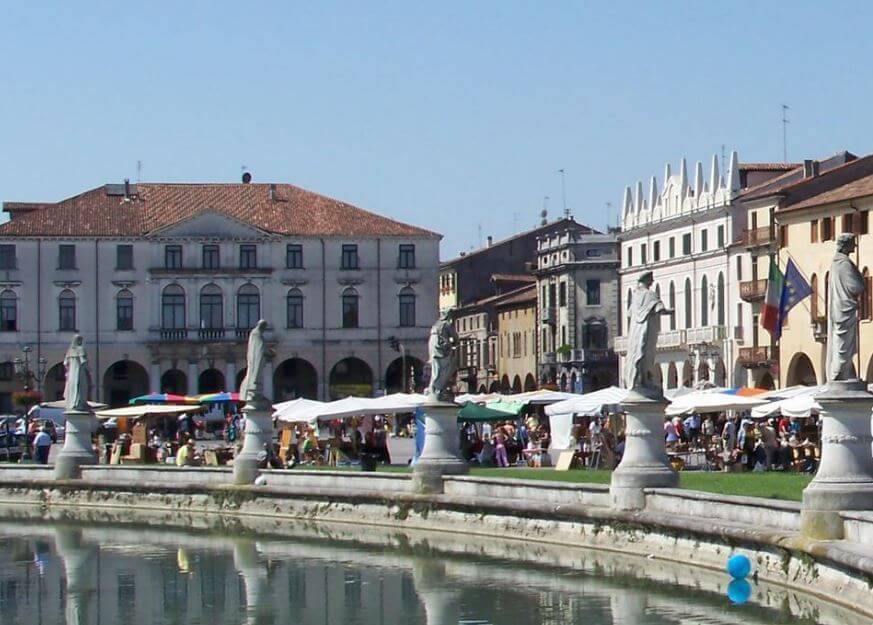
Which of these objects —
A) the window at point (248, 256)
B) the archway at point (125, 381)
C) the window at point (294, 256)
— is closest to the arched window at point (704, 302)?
the window at point (294, 256)

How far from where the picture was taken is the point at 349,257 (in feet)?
330

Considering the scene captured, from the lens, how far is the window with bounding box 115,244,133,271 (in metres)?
99.1

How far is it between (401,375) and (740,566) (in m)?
76.8

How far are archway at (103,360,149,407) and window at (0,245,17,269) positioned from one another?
7.01 m

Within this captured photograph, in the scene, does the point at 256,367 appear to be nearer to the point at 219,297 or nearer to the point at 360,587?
the point at 360,587

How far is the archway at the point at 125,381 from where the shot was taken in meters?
100

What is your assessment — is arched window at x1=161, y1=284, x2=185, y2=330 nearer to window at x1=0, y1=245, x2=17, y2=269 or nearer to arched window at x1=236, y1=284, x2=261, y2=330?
arched window at x1=236, y1=284, x2=261, y2=330

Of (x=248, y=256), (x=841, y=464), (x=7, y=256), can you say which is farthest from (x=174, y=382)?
(x=841, y=464)

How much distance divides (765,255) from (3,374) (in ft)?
127

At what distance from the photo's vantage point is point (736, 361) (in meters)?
83.0

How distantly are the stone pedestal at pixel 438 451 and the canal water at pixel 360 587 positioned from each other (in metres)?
1.09

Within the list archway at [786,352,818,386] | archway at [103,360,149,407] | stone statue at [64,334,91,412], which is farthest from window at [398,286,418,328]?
stone statue at [64,334,91,412]

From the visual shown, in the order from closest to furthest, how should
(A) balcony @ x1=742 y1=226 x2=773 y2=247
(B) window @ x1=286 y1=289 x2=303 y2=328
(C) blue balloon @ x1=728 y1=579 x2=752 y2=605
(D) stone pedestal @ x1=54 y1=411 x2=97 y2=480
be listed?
(C) blue balloon @ x1=728 y1=579 x2=752 y2=605 → (D) stone pedestal @ x1=54 y1=411 x2=97 y2=480 → (A) balcony @ x1=742 y1=226 x2=773 y2=247 → (B) window @ x1=286 y1=289 x2=303 y2=328

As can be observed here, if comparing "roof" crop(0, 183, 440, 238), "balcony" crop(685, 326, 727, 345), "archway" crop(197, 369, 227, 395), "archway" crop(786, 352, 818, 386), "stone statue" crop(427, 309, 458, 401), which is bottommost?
"stone statue" crop(427, 309, 458, 401)
